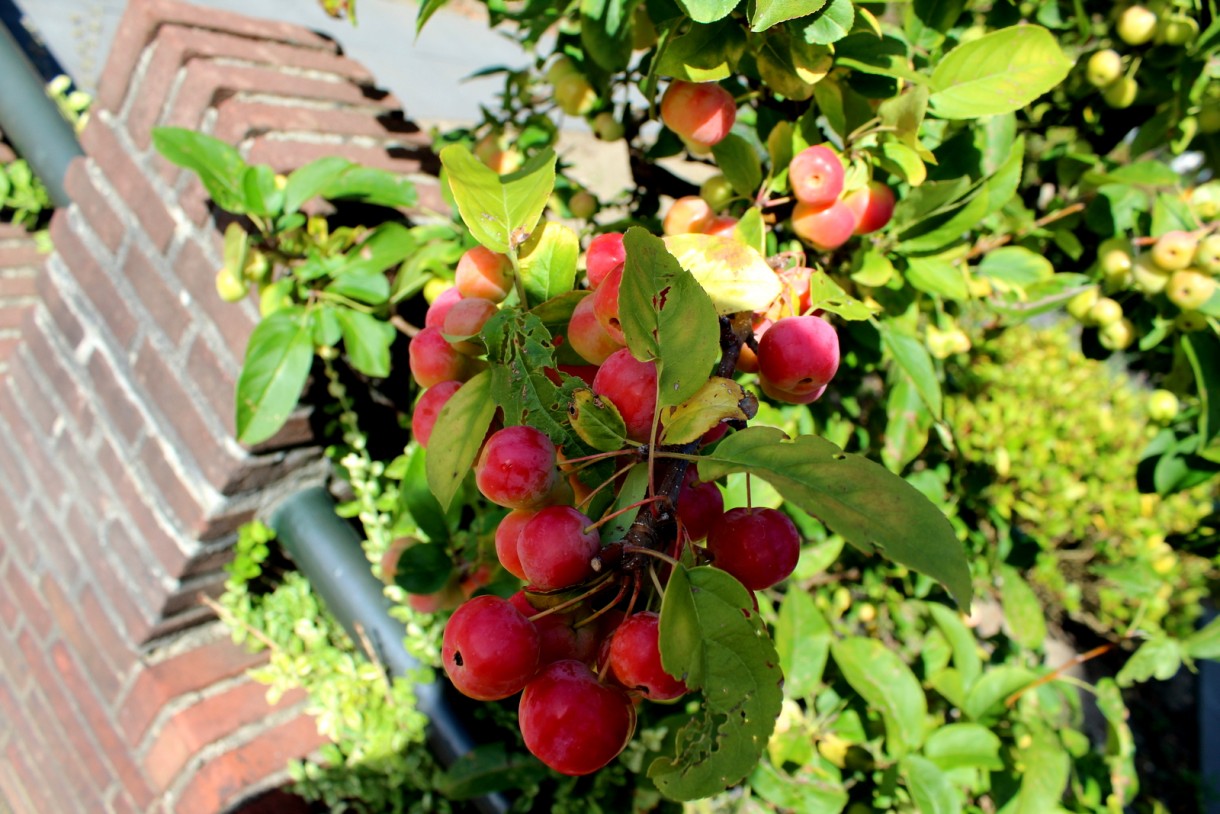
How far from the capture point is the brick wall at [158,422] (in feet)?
4.48

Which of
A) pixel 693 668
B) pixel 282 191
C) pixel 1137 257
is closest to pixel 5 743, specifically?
pixel 282 191

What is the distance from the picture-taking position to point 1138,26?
1197mm

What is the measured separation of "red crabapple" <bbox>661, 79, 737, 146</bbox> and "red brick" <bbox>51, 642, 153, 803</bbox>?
155 cm

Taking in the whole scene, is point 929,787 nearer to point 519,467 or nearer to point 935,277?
point 935,277

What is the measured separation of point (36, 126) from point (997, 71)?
1.75 meters

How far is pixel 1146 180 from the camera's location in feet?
3.93

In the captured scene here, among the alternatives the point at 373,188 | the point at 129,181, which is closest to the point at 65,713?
the point at 129,181

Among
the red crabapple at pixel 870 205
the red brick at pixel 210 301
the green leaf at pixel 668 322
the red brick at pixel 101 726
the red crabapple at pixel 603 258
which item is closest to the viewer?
the green leaf at pixel 668 322

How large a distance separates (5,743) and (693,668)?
2.21 meters

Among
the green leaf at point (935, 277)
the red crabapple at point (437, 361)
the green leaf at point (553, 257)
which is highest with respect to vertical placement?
the green leaf at point (553, 257)

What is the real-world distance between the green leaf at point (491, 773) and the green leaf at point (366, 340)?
0.61 m

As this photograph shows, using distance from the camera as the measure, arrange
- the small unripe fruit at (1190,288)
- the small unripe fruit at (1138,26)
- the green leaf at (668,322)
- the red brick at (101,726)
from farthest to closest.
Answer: the red brick at (101,726)
the small unripe fruit at (1138,26)
the small unripe fruit at (1190,288)
the green leaf at (668,322)

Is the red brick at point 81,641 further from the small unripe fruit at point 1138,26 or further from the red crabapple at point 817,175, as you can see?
the small unripe fruit at point 1138,26

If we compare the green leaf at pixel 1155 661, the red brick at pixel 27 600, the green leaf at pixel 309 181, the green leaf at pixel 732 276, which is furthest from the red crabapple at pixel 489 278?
the red brick at pixel 27 600
